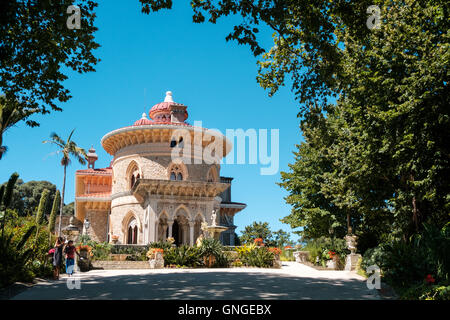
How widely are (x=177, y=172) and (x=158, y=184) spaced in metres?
4.10

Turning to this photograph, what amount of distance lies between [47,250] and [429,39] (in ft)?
49.7

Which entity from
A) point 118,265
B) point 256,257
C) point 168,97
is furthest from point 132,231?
point 256,257

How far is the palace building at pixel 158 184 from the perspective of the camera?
28797 millimetres

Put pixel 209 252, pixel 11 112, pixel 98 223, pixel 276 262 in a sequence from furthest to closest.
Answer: pixel 98 223 < pixel 276 262 < pixel 209 252 < pixel 11 112

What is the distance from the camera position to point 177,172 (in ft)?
104

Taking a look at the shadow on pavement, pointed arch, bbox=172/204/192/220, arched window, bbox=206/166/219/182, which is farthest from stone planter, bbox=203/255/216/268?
arched window, bbox=206/166/219/182

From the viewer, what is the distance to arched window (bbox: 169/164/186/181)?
31625 mm

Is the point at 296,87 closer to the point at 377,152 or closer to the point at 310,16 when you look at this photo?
the point at 310,16

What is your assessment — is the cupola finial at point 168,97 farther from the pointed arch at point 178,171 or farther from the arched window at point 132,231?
the arched window at point 132,231

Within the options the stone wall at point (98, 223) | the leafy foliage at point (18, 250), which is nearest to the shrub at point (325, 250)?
the leafy foliage at point (18, 250)

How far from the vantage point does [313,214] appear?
969 inches

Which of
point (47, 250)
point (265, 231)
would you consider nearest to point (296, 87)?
point (47, 250)

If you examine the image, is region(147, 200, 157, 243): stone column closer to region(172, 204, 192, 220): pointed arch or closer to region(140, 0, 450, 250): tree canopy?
region(172, 204, 192, 220): pointed arch

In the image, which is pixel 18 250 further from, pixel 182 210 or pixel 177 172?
pixel 177 172
